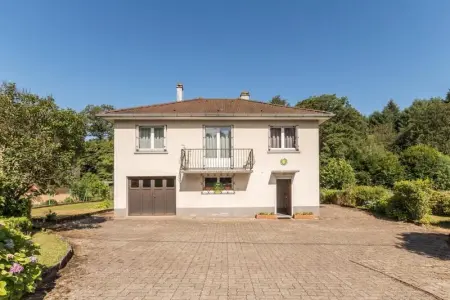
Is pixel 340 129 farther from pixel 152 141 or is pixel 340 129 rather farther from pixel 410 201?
pixel 152 141

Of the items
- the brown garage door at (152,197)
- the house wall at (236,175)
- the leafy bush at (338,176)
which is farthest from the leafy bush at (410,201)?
the brown garage door at (152,197)

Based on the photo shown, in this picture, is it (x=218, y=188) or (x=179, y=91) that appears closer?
(x=218, y=188)

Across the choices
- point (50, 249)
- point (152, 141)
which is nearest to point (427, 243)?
point (50, 249)

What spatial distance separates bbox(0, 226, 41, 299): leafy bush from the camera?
14.2 ft

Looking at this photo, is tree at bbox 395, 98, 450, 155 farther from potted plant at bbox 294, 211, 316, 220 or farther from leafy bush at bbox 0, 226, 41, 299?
leafy bush at bbox 0, 226, 41, 299

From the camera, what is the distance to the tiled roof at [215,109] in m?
17.0

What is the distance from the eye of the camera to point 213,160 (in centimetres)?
1681

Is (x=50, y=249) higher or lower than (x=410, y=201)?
lower

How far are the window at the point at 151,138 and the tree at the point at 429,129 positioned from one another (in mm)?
43654

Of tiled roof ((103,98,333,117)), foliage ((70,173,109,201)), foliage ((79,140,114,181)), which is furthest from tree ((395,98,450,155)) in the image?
foliage ((79,140,114,181))

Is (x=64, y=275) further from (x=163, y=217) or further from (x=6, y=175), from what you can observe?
(x=163, y=217)

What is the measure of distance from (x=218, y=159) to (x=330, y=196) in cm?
1310

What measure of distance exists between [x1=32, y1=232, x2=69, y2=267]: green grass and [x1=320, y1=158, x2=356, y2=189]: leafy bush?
23.6m

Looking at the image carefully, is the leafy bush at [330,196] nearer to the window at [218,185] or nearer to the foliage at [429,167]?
the foliage at [429,167]
